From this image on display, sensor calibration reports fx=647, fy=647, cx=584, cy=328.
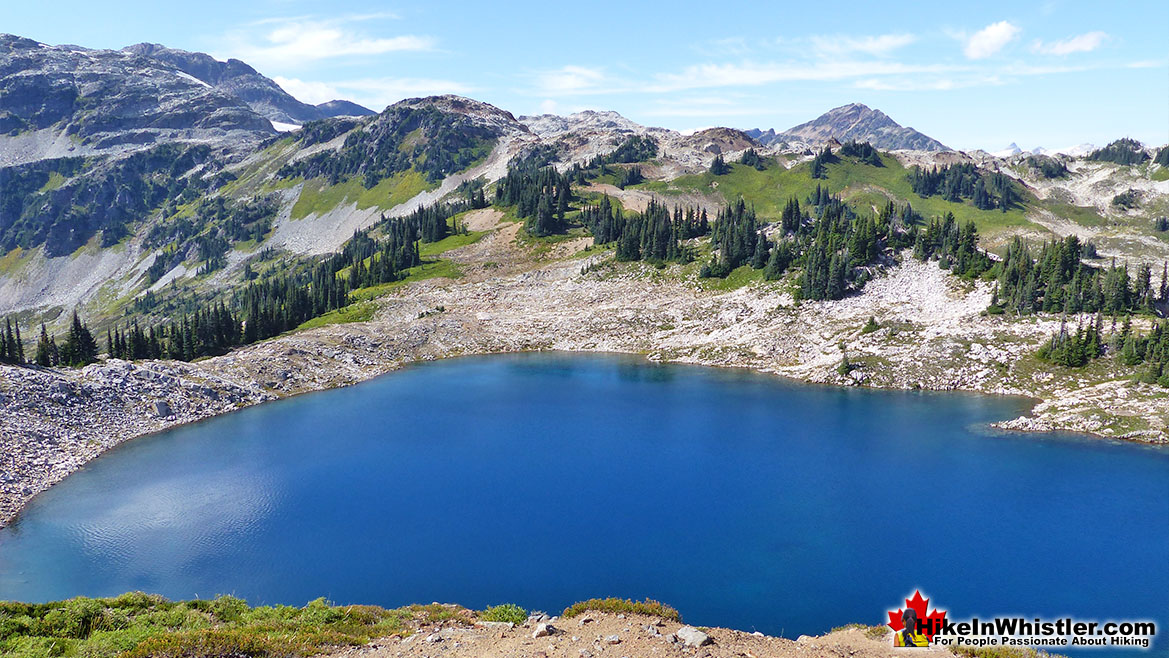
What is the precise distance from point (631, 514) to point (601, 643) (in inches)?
1016

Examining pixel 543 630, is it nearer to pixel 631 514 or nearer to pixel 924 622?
pixel 924 622

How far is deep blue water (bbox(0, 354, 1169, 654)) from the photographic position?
39.0 m

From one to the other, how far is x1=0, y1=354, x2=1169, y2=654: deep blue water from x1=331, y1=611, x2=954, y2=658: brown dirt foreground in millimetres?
9502

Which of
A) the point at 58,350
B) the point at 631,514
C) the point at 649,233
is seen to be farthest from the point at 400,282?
the point at 631,514

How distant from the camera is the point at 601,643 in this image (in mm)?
24141

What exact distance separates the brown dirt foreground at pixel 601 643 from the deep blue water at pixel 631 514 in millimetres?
9502

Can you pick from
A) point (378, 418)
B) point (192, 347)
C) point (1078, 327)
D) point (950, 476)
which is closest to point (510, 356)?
point (378, 418)

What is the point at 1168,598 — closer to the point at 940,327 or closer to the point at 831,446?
the point at 831,446

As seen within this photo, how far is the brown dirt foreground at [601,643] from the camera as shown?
23516mm

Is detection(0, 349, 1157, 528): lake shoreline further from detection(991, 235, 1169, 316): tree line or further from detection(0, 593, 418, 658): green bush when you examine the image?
detection(0, 593, 418, 658): green bush

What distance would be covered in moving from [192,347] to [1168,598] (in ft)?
395

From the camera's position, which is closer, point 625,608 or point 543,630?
point 543,630

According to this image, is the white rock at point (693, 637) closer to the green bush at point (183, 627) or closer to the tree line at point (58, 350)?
the green bush at point (183, 627)
